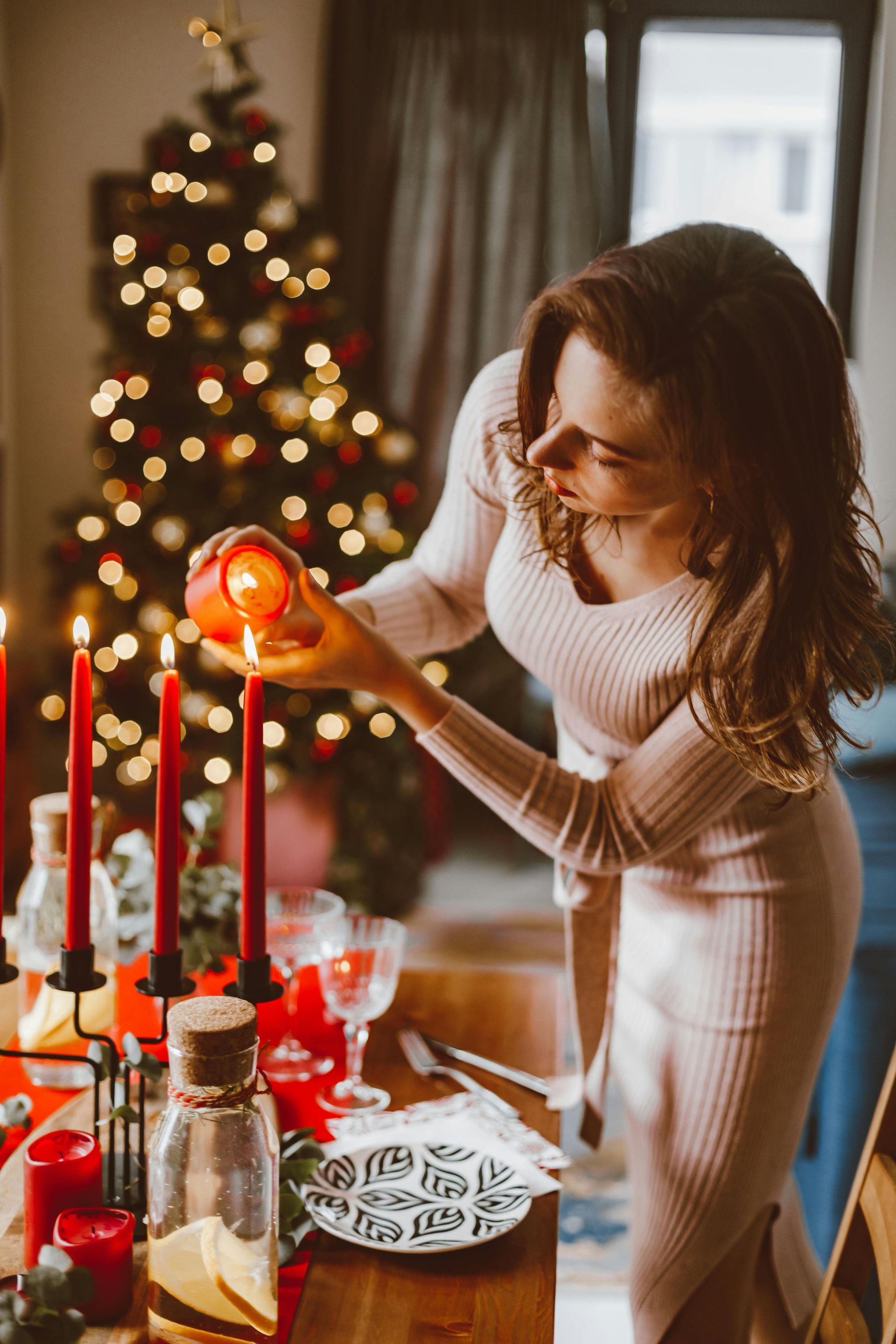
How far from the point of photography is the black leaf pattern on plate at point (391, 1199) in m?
0.86

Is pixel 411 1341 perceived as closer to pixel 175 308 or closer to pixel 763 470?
pixel 763 470

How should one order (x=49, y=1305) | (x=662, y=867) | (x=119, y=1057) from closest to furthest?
1. (x=49, y=1305)
2. (x=119, y=1057)
3. (x=662, y=867)

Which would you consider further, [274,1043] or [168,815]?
[274,1043]

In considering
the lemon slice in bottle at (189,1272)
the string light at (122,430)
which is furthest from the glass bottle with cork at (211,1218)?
the string light at (122,430)

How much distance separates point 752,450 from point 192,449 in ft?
8.34

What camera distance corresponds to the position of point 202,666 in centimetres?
316

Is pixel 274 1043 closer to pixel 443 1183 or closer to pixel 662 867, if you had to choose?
pixel 443 1183

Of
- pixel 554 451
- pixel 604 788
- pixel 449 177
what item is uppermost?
pixel 449 177

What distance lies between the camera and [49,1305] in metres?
0.60

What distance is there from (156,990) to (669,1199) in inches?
29.7

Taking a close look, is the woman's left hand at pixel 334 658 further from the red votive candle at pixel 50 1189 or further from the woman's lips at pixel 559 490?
the red votive candle at pixel 50 1189

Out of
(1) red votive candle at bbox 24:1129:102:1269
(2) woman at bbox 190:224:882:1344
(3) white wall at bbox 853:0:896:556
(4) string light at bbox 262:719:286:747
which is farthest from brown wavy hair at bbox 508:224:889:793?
(3) white wall at bbox 853:0:896:556

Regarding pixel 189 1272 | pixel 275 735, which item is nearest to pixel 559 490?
pixel 189 1272

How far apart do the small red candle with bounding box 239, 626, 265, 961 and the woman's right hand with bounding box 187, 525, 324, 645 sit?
9.0 inches
